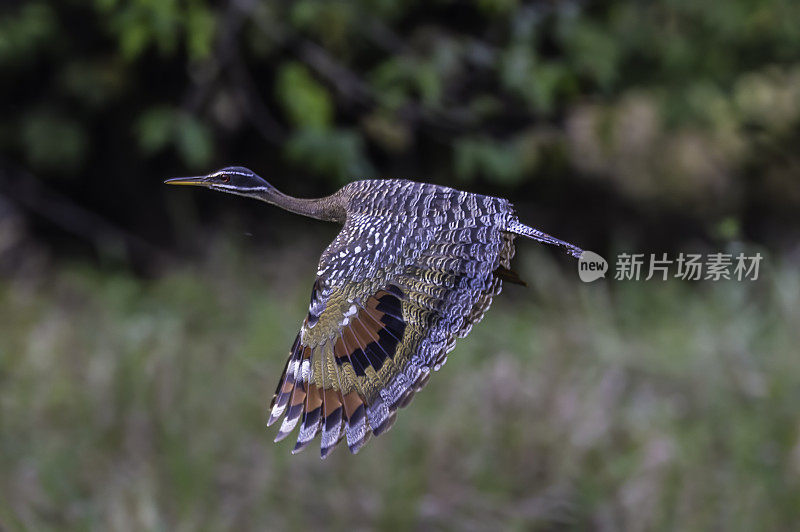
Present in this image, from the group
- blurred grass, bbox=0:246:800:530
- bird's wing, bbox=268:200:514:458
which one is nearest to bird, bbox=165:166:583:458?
bird's wing, bbox=268:200:514:458

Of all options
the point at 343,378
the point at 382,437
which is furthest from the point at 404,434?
the point at 343,378

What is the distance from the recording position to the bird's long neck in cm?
68

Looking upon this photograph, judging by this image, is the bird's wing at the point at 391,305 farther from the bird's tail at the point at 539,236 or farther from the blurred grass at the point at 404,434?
the blurred grass at the point at 404,434

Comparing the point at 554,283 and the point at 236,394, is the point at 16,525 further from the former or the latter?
the point at 554,283

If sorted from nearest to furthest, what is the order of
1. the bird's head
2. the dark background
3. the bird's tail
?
1. the bird's tail
2. the bird's head
3. the dark background

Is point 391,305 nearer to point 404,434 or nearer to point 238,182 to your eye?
point 238,182

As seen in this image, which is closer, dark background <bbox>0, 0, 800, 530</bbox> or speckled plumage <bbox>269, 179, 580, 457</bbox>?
speckled plumage <bbox>269, 179, 580, 457</bbox>

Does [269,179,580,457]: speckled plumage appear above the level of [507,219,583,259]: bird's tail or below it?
below

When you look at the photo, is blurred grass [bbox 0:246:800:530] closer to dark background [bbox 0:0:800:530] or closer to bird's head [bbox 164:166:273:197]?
dark background [bbox 0:0:800:530]

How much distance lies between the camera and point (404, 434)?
16.0 ft

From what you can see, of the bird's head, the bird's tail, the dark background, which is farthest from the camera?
the dark background

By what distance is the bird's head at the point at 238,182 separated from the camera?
0.68 meters

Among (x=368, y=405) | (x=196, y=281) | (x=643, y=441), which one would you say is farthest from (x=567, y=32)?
(x=196, y=281)

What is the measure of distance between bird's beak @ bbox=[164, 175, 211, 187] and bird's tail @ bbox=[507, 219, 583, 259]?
223 millimetres
